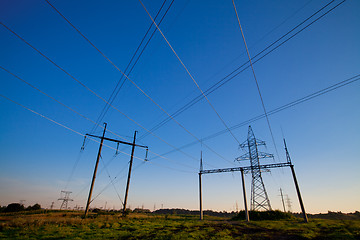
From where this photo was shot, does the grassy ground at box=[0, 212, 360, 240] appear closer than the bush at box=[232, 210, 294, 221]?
Yes

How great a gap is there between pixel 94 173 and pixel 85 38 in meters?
19.7

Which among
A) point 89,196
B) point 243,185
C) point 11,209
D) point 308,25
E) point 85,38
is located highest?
point 308,25

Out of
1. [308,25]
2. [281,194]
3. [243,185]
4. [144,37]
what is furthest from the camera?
[281,194]

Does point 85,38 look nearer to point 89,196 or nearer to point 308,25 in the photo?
point 308,25

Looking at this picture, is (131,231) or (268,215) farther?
(268,215)

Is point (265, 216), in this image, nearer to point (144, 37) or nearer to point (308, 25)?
point (308, 25)

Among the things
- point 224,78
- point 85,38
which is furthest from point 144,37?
point 224,78

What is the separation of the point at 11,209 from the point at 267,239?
71.5 metres

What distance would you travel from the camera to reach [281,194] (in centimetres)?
7056

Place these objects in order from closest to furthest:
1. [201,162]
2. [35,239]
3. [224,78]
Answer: [35,239], [224,78], [201,162]

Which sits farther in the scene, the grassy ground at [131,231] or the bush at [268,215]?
the bush at [268,215]

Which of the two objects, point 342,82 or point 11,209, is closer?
point 342,82

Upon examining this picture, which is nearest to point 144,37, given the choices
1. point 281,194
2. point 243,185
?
point 243,185

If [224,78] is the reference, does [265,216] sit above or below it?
below
